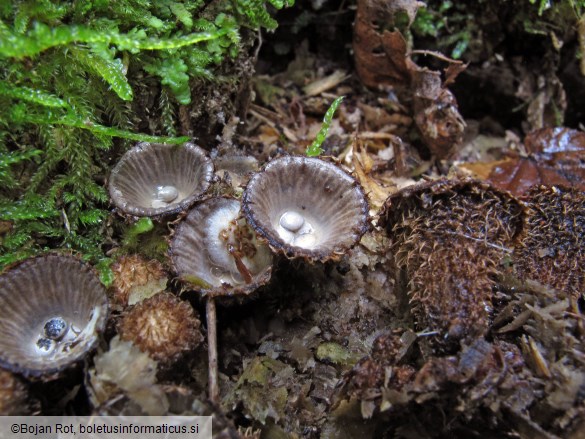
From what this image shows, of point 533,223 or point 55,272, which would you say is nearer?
point 55,272

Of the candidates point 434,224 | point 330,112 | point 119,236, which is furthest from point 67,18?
point 434,224

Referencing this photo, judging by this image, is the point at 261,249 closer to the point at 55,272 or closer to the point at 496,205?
the point at 55,272

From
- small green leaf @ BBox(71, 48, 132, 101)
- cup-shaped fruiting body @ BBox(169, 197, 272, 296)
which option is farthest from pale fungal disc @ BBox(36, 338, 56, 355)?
small green leaf @ BBox(71, 48, 132, 101)

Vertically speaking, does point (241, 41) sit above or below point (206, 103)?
above

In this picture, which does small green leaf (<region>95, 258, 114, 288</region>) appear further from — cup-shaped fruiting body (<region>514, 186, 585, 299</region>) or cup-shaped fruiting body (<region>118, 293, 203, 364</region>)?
cup-shaped fruiting body (<region>514, 186, 585, 299</region>)

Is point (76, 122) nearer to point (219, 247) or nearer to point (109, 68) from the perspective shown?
point (109, 68)

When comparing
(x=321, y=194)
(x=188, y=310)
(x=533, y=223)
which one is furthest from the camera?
(x=321, y=194)

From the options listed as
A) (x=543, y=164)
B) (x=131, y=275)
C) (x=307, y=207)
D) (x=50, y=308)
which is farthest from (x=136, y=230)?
(x=543, y=164)
